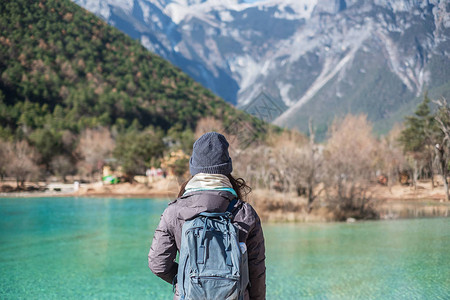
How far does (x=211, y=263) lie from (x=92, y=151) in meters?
39.0

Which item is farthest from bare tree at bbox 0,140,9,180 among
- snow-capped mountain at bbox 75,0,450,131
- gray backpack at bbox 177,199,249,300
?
gray backpack at bbox 177,199,249,300

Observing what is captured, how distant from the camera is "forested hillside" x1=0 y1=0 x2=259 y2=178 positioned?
4803 cm

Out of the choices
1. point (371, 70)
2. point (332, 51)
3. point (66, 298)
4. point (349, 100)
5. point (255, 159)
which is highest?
point (332, 51)

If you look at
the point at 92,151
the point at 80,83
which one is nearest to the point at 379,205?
the point at 92,151

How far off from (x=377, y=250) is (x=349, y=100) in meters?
63.0

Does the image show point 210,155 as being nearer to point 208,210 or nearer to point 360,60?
point 208,210

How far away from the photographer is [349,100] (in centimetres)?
7094

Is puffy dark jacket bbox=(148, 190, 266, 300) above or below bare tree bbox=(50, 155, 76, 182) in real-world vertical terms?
below

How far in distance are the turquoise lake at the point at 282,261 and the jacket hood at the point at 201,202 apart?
539cm

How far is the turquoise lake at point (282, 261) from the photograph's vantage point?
7688mm

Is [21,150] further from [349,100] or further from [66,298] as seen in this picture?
[349,100]

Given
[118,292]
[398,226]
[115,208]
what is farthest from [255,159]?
[118,292]

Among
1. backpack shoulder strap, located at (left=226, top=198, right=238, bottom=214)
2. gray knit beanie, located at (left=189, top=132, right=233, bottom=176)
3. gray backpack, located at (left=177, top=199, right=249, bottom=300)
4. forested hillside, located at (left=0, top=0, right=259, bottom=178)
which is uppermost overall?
forested hillside, located at (left=0, top=0, right=259, bottom=178)

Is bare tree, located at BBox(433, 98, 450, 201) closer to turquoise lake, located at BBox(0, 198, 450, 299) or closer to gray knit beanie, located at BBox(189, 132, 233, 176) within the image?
turquoise lake, located at BBox(0, 198, 450, 299)
